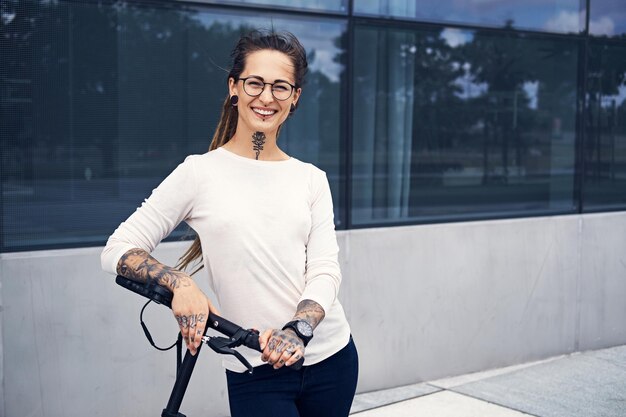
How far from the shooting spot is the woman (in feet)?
8.08

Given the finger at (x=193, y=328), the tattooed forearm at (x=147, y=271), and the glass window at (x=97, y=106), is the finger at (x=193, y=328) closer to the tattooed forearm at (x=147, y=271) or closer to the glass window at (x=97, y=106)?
the tattooed forearm at (x=147, y=271)

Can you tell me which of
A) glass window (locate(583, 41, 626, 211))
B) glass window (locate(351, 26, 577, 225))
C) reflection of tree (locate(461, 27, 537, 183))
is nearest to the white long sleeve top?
glass window (locate(351, 26, 577, 225))

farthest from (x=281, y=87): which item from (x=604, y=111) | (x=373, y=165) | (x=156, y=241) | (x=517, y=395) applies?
(x=604, y=111)

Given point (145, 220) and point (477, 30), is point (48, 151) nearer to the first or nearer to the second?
point (145, 220)

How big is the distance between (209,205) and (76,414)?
2681 millimetres

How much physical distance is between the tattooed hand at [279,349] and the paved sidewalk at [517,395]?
130 inches

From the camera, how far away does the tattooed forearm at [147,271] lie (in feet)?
7.46

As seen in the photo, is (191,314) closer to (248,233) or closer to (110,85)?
(248,233)

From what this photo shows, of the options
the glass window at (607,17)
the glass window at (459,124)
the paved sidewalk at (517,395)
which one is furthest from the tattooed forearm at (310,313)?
the glass window at (607,17)

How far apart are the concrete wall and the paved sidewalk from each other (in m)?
0.14

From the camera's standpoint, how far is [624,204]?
24.5ft

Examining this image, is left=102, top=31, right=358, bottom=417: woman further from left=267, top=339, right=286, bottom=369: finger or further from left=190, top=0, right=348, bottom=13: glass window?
left=190, top=0, right=348, bottom=13: glass window

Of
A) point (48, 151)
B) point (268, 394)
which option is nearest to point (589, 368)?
point (48, 151)

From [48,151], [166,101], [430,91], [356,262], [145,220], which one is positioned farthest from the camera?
[430,91]
